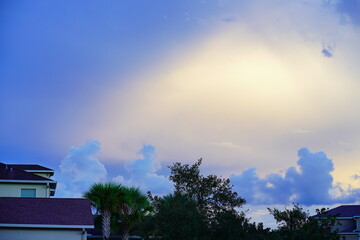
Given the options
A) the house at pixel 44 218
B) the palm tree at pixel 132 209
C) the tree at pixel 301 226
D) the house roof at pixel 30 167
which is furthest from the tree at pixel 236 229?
the house roof at pixel 30 167

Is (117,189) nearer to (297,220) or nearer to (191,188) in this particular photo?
(191,188)

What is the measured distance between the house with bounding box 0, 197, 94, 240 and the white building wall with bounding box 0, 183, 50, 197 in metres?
7.15

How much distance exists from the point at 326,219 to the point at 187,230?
7.90 m

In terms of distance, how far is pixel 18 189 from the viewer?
44344 mm

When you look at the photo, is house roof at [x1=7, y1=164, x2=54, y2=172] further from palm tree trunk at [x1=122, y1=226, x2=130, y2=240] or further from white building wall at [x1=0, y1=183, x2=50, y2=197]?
palm tree trunk at [x1=122, y1=226, x2=130, y2=240]

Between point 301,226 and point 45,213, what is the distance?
14.7 meters

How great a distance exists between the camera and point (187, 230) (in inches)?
1230

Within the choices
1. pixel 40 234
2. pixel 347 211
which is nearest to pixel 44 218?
pixel 40 234

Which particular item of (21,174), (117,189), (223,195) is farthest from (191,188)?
(21,174)

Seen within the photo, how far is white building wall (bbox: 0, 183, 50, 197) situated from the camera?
144ft

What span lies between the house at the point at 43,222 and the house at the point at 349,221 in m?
38.7

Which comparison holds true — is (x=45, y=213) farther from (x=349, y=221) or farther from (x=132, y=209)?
(x=349, y=221)

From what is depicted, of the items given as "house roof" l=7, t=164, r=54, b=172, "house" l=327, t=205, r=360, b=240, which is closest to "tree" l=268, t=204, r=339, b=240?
"house roof" l=7, t=164, r=54, b=172

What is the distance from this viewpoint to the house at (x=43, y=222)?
34.4 meters
